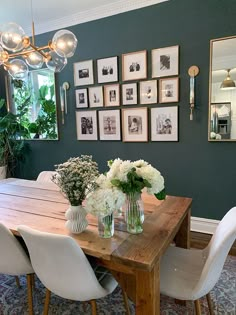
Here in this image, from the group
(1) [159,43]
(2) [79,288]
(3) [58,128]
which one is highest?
(1) [159,43]

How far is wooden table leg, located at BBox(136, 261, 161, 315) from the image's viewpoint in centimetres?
105

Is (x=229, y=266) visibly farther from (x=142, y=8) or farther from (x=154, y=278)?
(x=142, y=8)

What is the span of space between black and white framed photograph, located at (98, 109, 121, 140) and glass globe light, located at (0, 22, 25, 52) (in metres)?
1.60

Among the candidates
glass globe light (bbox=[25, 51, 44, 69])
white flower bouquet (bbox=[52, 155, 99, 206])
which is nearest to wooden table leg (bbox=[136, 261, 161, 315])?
white flower bouquet (bbox=[52, 155, 99, 206])

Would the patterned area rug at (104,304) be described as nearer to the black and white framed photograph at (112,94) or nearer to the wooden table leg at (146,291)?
the wooden table leg at (146,291)

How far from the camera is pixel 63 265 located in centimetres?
113

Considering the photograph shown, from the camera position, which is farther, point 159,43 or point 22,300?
point 159,43

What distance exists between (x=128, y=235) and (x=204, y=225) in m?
1.95

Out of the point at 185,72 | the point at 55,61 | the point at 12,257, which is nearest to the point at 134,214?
the point at 12,257

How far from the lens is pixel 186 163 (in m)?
2.89

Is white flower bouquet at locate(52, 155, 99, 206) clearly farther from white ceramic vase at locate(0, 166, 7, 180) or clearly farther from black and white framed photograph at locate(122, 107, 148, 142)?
white ceramic vase at locate(0, 166, 7, 180)

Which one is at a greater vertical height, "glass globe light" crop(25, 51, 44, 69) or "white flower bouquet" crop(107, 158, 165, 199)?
"glass globe light" crop(25, 51, 44, 69)

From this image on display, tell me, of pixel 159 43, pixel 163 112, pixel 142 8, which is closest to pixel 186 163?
pixel 163 112

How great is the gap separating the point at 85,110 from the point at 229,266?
2.57 m
